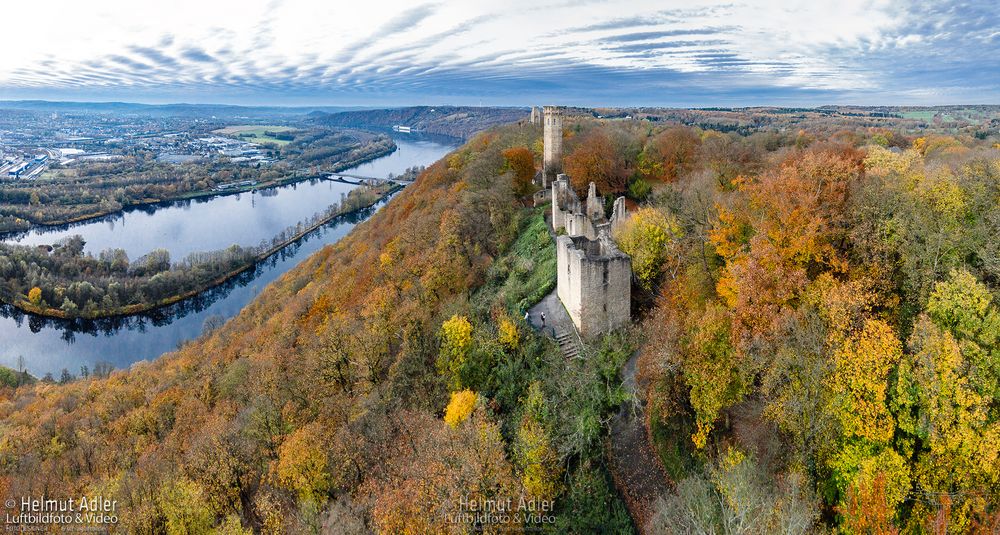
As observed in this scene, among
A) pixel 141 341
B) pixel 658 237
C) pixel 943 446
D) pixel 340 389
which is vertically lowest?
pixel 141 341

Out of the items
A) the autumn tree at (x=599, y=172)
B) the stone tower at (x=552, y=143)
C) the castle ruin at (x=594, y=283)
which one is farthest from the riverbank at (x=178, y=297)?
the castle ruin at (x=594, y=283)

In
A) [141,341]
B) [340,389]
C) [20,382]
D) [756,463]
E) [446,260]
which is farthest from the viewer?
[141,341]

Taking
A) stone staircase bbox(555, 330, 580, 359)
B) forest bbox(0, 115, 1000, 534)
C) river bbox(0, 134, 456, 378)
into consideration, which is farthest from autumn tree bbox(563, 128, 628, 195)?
river bbox(0, 134, 456, 378)

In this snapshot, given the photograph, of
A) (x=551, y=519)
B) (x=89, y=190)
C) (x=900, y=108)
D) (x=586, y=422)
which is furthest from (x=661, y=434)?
(x=89, y=190)

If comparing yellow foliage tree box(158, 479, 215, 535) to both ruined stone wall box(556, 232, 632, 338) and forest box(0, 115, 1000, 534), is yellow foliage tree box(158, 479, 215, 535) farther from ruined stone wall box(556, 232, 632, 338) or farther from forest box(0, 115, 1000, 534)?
ruined stone wall box(556, 232, 632, 338)

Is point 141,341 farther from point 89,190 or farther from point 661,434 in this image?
point 89,190

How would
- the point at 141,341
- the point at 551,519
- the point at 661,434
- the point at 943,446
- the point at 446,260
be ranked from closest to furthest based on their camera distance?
1. the point at 943,446
2. the point at 551,519
3. the point at 661,434
4. the point at 446,260
5. the point at 141,341

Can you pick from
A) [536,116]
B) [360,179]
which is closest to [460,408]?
[536,116]
